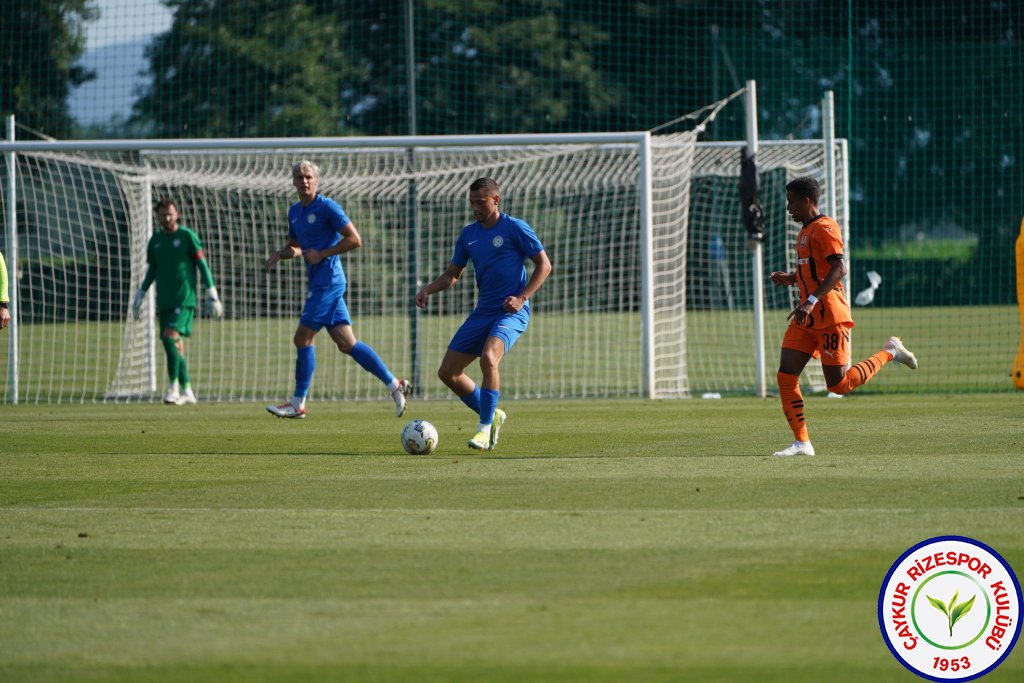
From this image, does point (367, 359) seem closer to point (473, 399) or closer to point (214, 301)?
point (473, 399)

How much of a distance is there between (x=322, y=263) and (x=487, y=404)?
130 inches

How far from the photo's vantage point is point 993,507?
22.8 feet

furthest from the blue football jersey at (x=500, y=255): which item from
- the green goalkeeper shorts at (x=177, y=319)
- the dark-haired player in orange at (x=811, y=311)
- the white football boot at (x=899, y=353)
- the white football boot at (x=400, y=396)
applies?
the green goalkeeper shorts at (x=177, y=319)

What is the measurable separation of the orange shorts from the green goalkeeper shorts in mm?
7639

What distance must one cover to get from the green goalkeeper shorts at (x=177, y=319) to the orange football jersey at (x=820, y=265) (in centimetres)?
772

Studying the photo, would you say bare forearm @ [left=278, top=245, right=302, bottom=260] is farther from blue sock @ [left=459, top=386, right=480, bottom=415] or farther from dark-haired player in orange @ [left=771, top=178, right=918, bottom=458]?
dark-haired player in orange @ [left=771, top=178, right=918, bottom=458]

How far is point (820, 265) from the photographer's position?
9.48 m

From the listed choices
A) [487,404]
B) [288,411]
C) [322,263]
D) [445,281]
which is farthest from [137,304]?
[487,404]

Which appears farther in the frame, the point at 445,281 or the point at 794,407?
the point at 445,281

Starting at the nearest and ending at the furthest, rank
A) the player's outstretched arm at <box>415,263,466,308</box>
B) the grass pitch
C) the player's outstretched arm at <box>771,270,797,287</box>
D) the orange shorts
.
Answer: the grass pitch, the orange shorts, the player's outstretched arm at <box>771,270,797,287</box>, the player's outstretched arm at <box>415,263,466,308</box>

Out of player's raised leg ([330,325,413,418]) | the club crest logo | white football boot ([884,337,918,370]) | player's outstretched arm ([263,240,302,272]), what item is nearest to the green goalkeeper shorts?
player's outstretched arm ([263,240,302,272])

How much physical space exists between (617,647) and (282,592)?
59.1 inches

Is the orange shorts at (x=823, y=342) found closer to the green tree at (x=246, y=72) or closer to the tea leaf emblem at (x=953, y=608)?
the tea leaf emblem at (x=953, y=608)

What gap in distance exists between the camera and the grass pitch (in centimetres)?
445
